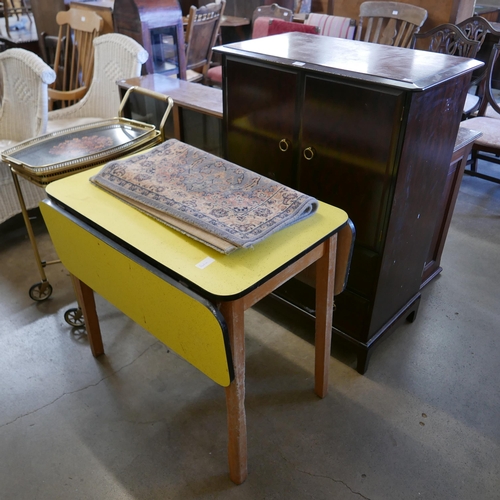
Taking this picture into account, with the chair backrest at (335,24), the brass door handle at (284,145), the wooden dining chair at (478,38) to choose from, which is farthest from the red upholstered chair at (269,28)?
the brass door handle at (284,145)

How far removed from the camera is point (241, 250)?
116 centimetres

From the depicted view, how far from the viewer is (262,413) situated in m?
1.64

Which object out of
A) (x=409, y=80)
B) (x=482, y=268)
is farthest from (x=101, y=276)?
(x=482, y=268)

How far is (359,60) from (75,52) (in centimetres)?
262

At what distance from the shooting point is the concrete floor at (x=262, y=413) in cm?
143

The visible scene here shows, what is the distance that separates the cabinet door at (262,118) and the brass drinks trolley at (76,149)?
0.28 metres

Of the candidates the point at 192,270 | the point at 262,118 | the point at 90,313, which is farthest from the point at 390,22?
the point at 192,270

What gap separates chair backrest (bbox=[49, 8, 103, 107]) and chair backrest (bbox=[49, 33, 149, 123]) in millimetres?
249

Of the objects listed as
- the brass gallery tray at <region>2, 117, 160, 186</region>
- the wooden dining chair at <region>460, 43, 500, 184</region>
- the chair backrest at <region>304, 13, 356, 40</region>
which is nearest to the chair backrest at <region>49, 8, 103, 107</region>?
the brass gallery tray at <region>2, 117, 160, 186</region>

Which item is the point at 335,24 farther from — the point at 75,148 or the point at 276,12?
the point at 75,148

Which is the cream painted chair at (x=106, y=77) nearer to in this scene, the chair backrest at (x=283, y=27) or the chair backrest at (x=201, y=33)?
the chair backrest at (x=201, y=33)

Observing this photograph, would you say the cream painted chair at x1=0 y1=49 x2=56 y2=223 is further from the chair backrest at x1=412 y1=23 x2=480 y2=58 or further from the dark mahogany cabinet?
the chair backrest at x1=412 y1=23 x2=480 y2=58

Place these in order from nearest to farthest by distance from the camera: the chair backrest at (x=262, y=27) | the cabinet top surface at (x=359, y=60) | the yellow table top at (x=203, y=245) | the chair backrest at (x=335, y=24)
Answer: the yellow table top at (x=203, y=245) < the cabinet top surface at (x=359, y=60) < the chair backrest at (x=262, y=27) < the chair backrest at (x=335, y=24)

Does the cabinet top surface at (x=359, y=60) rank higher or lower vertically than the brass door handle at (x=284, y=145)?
higher
